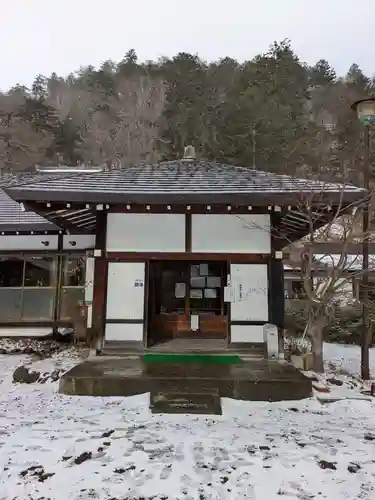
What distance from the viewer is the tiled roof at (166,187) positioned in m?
6.15

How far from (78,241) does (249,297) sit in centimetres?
458

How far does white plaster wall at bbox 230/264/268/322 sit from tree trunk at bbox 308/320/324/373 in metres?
0.77

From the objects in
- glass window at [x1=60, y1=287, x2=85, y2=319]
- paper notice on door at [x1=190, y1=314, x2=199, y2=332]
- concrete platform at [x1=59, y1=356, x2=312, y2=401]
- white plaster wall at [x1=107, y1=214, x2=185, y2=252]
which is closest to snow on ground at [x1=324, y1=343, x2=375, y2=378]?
concrete platform at [x1=59, y1=356, x2=312, y2=401]

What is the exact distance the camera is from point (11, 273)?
32.2 feet

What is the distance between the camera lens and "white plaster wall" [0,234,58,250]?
9438mm

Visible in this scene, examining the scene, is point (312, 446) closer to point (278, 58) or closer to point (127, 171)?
point (127, 171)

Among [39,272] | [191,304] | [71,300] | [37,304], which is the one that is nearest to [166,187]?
[191,304]

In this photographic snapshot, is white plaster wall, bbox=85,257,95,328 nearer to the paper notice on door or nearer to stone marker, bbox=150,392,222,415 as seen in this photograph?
the paper notice on door

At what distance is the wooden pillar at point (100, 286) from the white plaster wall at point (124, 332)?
0.11 m

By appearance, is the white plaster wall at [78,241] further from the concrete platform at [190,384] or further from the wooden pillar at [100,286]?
the concrete platform at [190,384]

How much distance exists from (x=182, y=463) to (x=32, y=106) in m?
25.9

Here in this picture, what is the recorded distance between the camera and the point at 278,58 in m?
25.2

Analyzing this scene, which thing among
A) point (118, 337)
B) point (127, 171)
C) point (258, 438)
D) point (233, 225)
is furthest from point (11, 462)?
point (127, 171)

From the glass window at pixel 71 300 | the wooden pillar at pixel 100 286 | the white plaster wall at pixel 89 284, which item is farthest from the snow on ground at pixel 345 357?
the glass window at pixel 71 300
